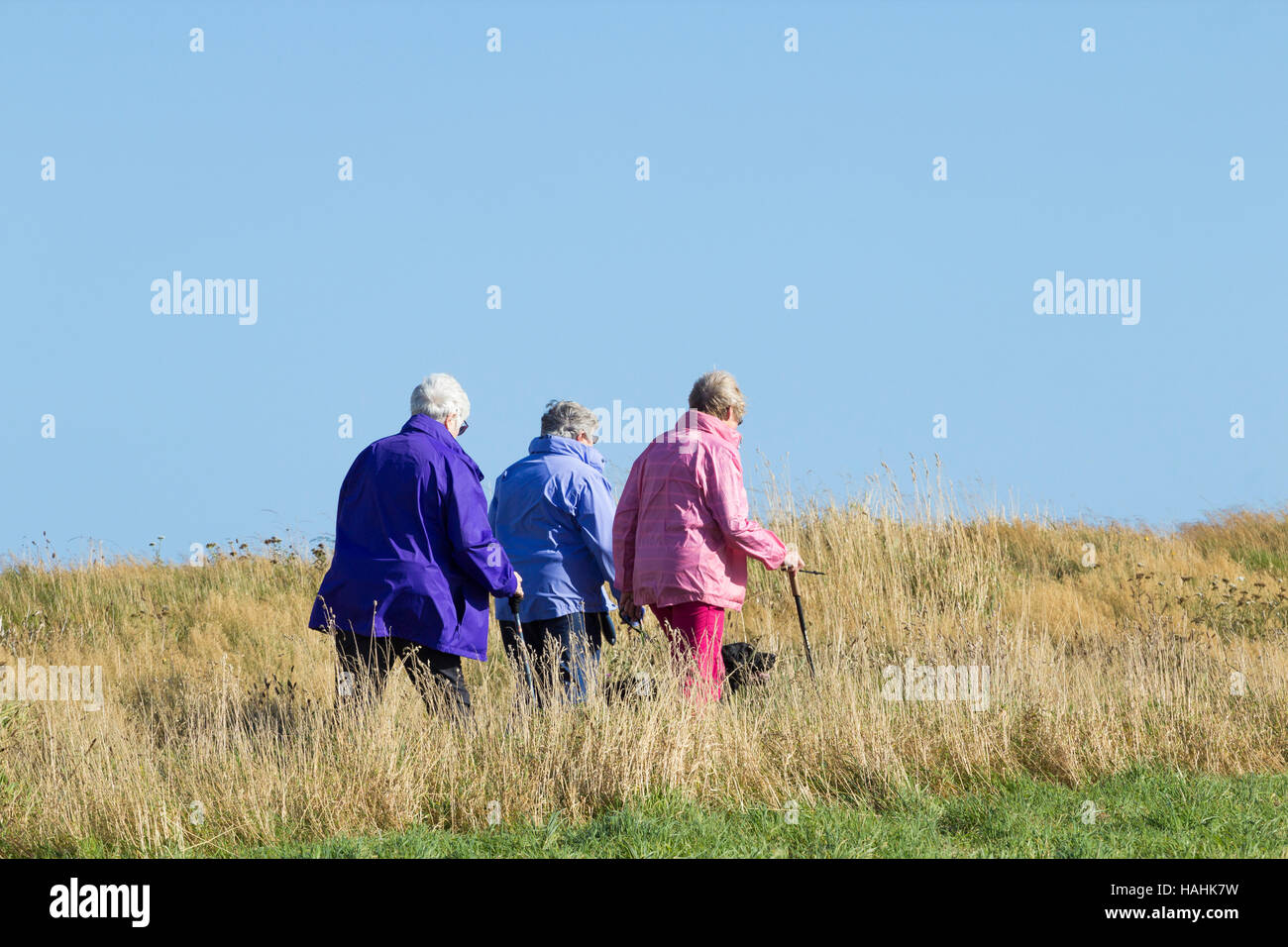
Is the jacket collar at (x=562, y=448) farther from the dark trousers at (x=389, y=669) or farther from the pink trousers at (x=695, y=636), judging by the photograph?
the dark trousers at (x=389, y=669)

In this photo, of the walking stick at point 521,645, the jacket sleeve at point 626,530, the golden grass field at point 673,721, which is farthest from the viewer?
the jacket sleeve at point 626,530

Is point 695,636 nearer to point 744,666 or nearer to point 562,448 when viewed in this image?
point 744,666

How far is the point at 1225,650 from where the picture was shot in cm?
1040

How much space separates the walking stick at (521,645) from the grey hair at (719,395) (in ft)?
5.04

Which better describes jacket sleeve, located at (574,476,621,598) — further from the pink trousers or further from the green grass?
the green grass

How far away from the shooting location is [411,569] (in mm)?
6082

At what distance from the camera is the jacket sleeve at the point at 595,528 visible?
6992mm

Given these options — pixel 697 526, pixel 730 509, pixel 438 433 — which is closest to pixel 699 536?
pixel 697 526

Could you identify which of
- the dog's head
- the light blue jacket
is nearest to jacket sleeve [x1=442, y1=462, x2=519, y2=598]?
the light blue jacket

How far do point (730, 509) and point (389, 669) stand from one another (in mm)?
2040

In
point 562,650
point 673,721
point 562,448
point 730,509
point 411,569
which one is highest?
point 562,448

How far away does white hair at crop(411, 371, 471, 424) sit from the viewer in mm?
6387

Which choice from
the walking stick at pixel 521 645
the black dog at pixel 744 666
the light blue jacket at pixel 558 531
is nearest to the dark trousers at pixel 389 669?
the walking stick at pixel 521 645
